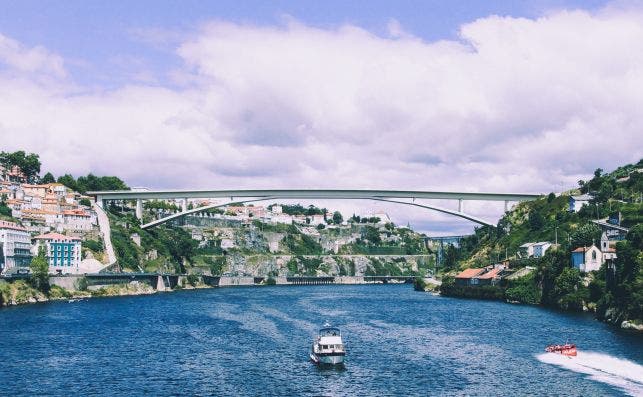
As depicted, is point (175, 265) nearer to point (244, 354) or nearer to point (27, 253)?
point (27, 253)

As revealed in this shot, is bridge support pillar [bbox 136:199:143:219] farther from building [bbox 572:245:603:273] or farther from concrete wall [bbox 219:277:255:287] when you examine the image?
building [bbox 572:245:603:273]

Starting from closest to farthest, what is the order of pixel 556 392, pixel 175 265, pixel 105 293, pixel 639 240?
pixel 556 392 < pixel 639 240 < pixel 105 293 < pixel 175 265

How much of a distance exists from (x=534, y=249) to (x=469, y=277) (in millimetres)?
10866

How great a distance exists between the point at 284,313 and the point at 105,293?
42.5m

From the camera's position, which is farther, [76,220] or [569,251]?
[76,220]

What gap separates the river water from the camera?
42.6 meters

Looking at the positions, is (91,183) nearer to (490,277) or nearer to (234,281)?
(234,281)

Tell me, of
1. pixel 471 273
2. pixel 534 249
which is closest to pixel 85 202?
pixel 471 273

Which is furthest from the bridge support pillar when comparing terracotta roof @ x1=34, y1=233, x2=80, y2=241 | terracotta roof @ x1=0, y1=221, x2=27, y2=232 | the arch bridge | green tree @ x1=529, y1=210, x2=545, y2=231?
green tree @ x1=529, y1=210, x2=545, y2=231

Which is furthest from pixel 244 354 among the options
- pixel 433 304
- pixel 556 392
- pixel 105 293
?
pixel 105 293

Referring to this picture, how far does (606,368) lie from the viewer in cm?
4625

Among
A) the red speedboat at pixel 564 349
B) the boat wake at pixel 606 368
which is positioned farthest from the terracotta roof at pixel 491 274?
the boat wake at pixel 606 368

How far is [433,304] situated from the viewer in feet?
334

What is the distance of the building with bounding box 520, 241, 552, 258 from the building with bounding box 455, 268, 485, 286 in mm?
7184
